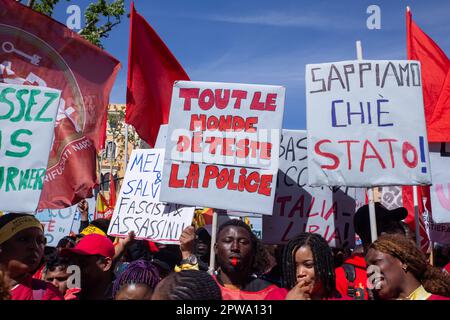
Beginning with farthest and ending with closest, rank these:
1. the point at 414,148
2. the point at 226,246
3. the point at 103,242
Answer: the point at 414,148 → the point at 103,242 → the point at 226,246

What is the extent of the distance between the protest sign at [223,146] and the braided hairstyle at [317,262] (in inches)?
48.2

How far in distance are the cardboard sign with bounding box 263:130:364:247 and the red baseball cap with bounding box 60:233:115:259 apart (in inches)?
65.3

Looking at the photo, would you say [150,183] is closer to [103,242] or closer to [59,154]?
[59,154]

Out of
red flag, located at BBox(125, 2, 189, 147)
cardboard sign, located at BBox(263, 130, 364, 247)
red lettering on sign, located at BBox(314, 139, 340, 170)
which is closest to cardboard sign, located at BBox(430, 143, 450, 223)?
cardboard sign, located at BBox(263, 130, 364, 247)

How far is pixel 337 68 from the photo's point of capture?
4543 millimetres

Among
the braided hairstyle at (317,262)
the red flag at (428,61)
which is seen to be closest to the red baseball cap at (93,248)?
the braided hairstyle at (317,262)

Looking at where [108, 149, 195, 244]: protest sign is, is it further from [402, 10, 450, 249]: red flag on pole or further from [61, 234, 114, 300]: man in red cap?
[402, 10, 450, 249]: red flag on pole

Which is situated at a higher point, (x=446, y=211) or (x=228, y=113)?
(x=228, y=113)

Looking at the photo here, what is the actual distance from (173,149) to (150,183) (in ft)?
4.18

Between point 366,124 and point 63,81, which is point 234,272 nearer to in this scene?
point 366,124

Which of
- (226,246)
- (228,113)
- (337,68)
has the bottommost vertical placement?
(226,246)

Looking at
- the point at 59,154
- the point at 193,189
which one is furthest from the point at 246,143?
the point at 59,154

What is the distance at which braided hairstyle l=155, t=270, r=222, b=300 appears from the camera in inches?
83.8

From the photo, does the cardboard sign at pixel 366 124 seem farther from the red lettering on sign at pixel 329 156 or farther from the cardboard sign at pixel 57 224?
the cardboard sign at pixel 57 224
